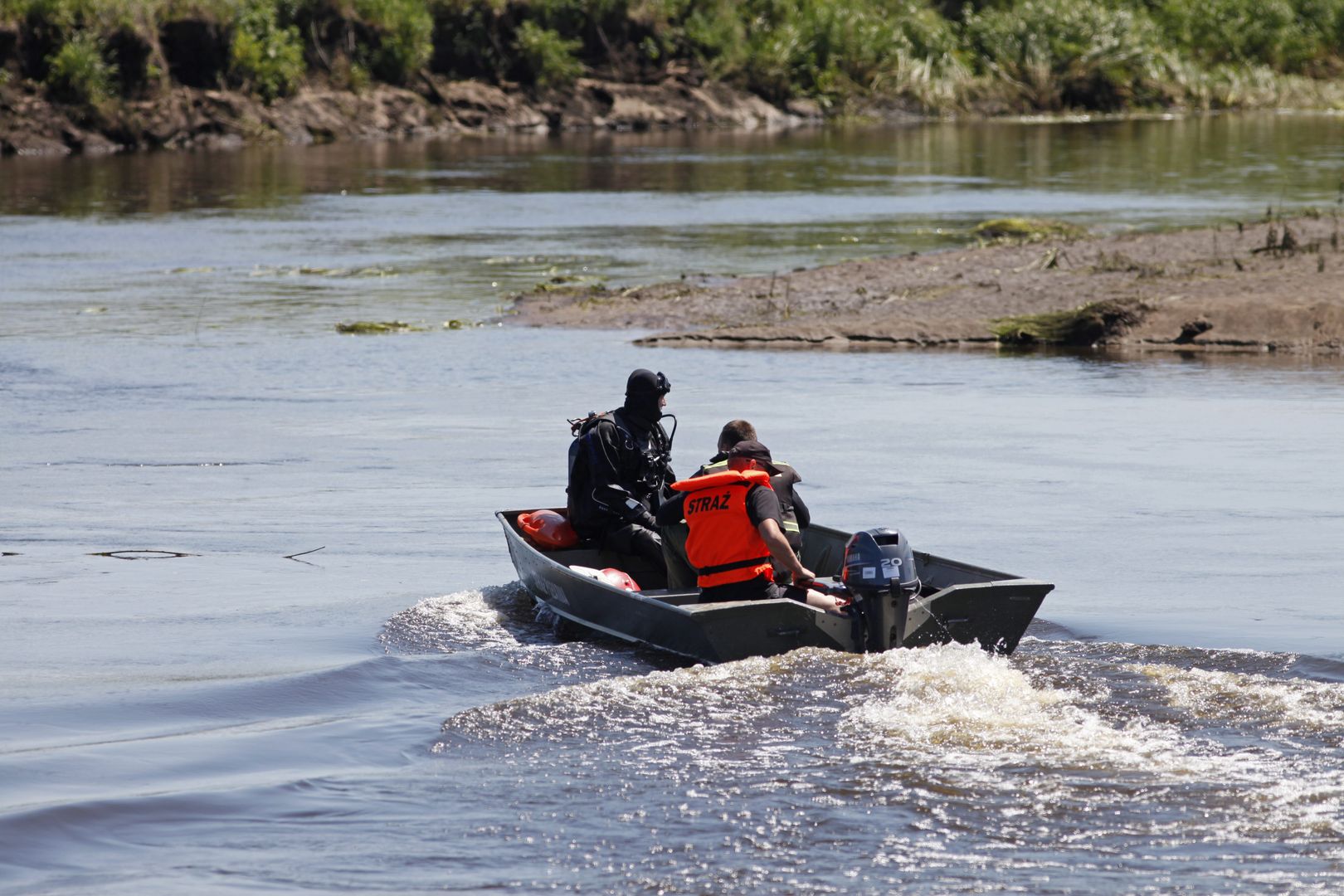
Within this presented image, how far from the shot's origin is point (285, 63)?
65.0m

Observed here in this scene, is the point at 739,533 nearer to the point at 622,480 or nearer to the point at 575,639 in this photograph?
the point at 575,639

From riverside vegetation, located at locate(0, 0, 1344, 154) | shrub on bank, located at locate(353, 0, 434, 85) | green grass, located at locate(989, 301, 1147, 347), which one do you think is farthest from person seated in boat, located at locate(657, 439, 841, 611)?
shrub on bank, located at locate(353, 0, 434, 85)

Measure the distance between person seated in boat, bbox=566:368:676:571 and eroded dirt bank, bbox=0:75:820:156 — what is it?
5113cm

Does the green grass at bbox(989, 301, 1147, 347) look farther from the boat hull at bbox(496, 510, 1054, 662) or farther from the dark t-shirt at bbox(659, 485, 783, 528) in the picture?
the dark t-shirt at bbox(659, 485, 783, 528)

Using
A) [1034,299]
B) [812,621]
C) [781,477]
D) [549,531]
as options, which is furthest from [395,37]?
[812,621]

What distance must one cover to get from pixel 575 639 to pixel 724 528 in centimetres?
138

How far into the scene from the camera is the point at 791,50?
75812 mm

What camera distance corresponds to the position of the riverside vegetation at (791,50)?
65.0 metres

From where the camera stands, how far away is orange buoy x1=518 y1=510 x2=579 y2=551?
38.1 ft

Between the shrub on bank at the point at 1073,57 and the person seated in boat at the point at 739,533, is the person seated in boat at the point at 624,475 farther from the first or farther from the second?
the shrub on bank at the point at 1073,57

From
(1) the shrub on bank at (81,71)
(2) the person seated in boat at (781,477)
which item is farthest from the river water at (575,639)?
(1) the shrub on bank at (81,71)

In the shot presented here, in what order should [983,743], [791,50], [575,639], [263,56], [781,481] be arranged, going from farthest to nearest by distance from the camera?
1. [791,50]
2. [263,56]
3. [575,639]
4. [781,481]
5. [983,743]

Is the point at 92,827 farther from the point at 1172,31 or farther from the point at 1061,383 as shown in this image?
the point at 1172,31

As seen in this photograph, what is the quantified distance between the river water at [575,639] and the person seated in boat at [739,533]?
0.54 metres
